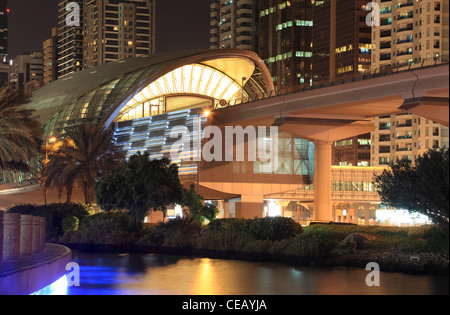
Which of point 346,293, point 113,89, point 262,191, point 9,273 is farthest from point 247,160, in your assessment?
point 9,273

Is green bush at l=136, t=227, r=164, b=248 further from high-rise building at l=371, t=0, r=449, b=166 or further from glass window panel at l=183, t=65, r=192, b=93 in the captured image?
high-rise building at l=371, t=0, r=449, b=166

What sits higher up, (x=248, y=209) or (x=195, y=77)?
(x=195, y=77)

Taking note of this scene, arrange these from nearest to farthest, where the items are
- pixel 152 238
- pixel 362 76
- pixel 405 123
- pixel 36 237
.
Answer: pixel 36 237
pixel 152 238
pixel 362 76
pixel 405 123

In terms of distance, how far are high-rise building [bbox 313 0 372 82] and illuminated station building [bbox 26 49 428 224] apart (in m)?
65.2

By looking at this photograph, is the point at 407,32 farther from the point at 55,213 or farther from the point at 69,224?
the point at 69,224

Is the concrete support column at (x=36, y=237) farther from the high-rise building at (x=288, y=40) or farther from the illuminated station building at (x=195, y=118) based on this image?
the high-rise building at (x=288, y=40)

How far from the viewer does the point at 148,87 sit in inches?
3561

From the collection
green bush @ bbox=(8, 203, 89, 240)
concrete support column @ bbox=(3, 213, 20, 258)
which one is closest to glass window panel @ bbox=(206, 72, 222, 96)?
green bush @ bbox=(8, 203, 89, 240)

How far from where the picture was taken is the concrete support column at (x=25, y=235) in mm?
27141

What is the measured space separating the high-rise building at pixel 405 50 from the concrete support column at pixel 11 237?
101660mm

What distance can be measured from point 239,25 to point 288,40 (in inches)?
582

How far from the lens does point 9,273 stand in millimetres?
19406

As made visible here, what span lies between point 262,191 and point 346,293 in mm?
53384

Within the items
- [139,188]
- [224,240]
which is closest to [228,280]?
[224,240]
